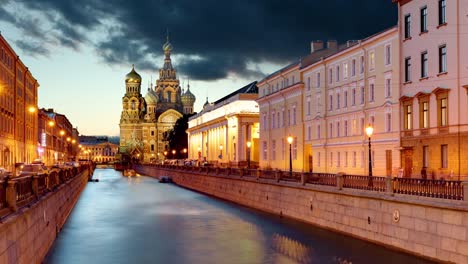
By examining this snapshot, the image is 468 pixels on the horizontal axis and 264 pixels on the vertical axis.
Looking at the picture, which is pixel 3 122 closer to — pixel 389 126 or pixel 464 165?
pixel 389 126

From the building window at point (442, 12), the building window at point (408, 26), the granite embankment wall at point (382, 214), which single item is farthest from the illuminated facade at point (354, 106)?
the granite embankment wall at point (382, 214)

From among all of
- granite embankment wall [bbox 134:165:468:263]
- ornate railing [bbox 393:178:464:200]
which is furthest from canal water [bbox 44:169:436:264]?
ornate railing [bbox 393:178:464:200]

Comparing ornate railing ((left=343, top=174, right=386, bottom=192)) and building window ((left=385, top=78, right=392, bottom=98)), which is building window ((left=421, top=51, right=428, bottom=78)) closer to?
building window ((left=385, top=78, right=392, bottom=98))

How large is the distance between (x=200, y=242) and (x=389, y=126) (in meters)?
21.8

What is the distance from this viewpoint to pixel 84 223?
158 feet

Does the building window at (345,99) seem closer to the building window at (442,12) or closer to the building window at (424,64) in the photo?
the building window at (424,64)

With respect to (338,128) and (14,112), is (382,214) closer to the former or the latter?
(338,128)

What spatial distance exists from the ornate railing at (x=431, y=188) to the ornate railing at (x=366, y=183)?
5.96 feet

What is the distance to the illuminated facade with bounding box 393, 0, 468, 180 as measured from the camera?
134 feet

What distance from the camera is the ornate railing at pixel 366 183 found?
1291 inches

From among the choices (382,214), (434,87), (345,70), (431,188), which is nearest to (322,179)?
(382,214)

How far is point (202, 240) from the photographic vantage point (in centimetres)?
3894

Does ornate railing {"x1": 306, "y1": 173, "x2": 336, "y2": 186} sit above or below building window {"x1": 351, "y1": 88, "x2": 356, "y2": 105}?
below

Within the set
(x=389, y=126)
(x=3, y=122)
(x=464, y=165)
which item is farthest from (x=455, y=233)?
(x=3, y=122)
